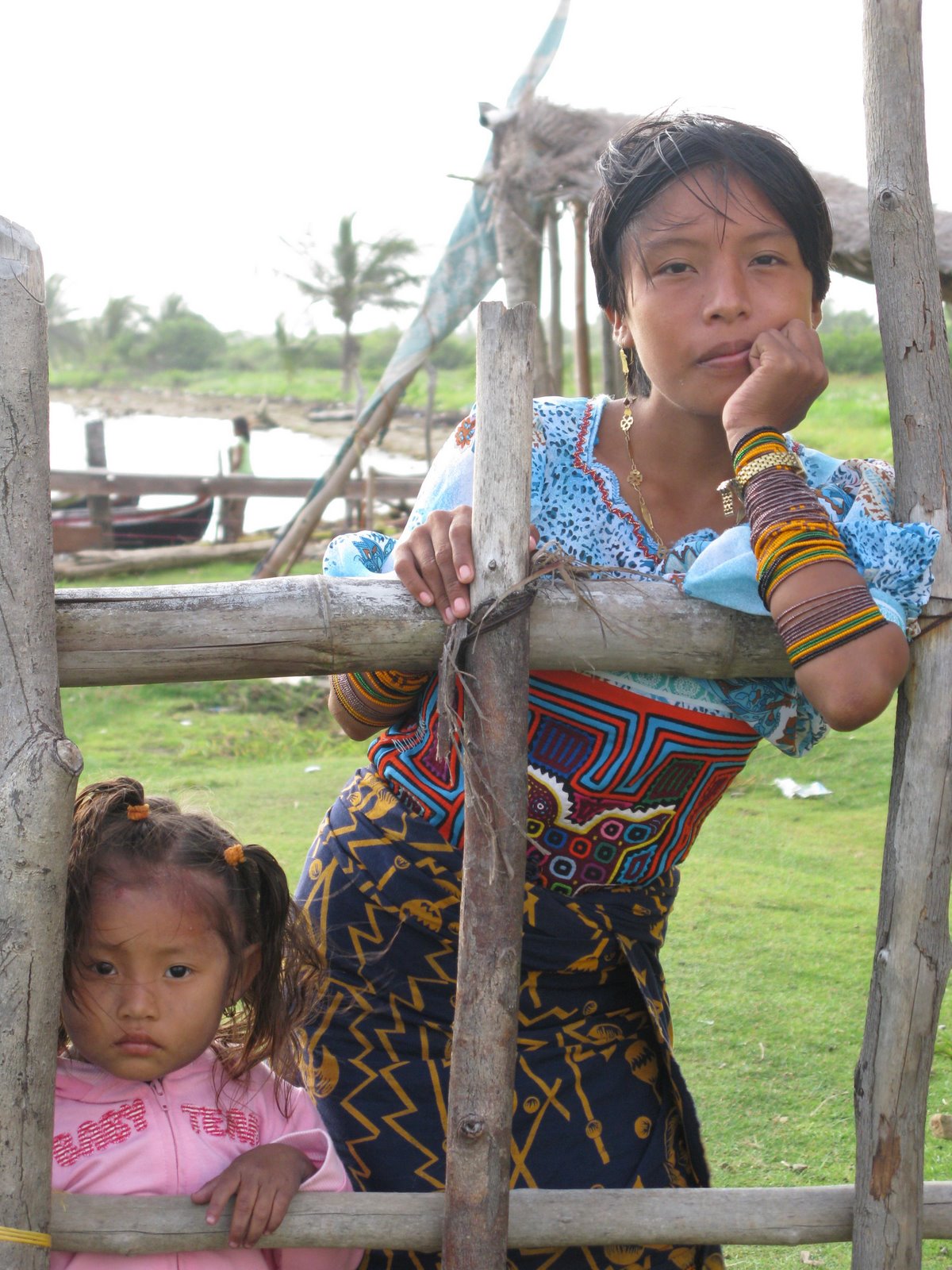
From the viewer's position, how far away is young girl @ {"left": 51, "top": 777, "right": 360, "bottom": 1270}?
5.45ft

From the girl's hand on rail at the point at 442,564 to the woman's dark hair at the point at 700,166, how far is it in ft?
1.60

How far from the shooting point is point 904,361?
1742 millimetres

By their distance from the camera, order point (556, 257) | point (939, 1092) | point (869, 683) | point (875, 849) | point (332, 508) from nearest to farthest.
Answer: point (869, 683) → point (939, 1092) → point (875, 849) → point (556, 257) → point (332, 508)

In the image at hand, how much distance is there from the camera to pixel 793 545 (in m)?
1.54

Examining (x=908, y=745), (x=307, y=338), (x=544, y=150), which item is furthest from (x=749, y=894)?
(x=307, y=338)

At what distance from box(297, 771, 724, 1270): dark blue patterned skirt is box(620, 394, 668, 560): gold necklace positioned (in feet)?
1.77

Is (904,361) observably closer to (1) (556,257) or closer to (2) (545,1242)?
(2) (545,1242)

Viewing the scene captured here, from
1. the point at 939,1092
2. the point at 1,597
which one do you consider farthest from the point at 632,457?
the point at 939,1092

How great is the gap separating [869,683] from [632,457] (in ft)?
1.79

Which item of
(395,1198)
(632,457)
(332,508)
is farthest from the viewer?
(332,508)

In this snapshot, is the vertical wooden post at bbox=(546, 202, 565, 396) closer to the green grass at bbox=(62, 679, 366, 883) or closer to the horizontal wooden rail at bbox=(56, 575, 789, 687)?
the green grass at bbox=(62, 679, 366, 883)

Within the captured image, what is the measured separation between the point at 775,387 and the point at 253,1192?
4.11 ft

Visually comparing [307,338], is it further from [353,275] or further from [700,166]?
[700,166]

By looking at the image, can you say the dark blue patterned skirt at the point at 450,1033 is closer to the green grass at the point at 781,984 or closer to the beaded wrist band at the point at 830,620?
the beaded wrist band at the point at 830,620
